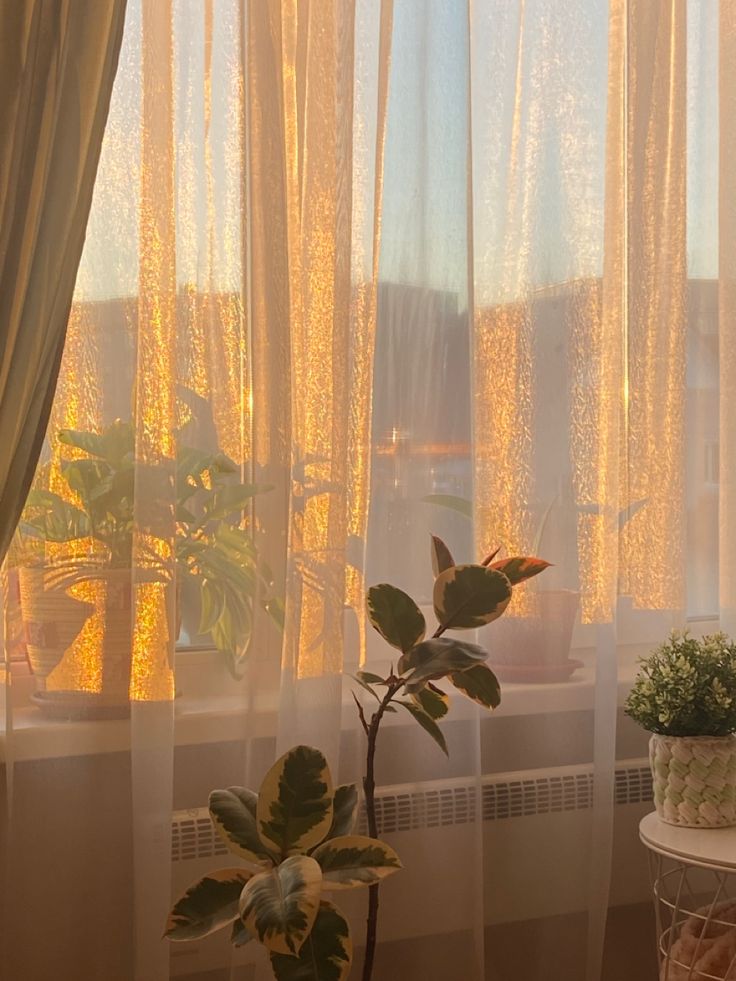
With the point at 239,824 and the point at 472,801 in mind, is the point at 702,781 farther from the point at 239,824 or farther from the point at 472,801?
the point at 239,824

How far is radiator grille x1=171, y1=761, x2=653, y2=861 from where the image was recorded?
1.63 meters

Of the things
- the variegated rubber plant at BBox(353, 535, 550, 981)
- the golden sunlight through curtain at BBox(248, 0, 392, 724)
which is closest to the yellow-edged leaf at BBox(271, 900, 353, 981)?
the variegated rubber plant at BBox(353, 535, 550, 981)

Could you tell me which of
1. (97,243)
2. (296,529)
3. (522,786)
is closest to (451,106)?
(97,243)

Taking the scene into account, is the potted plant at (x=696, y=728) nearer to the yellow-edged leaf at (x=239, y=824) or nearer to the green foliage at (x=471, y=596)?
the green foliage at (x=471, y=596)

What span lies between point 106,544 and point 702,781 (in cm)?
90

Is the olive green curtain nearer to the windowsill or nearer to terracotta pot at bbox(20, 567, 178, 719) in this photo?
terracotta pot at bbox(20, 567, 178, 719)

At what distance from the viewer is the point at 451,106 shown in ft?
5.72

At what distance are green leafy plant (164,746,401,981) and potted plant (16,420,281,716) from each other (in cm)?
37

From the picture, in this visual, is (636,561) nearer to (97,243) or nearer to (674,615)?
(674,615)

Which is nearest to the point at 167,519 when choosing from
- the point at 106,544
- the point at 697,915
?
the point at 106,544

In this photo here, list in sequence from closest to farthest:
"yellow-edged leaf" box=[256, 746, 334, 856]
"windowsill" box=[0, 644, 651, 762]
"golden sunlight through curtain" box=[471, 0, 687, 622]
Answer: "yellow-edged leaf" box=[256, 746, 334, 856]
"windowsill" box=[0, 644, 651, 762]
"golden sunlight through curtain" box=[471, 0, 687, 622]

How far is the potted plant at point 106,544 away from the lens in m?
1.57

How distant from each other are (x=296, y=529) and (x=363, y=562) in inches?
5.5

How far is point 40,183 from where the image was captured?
1453 millimetres
